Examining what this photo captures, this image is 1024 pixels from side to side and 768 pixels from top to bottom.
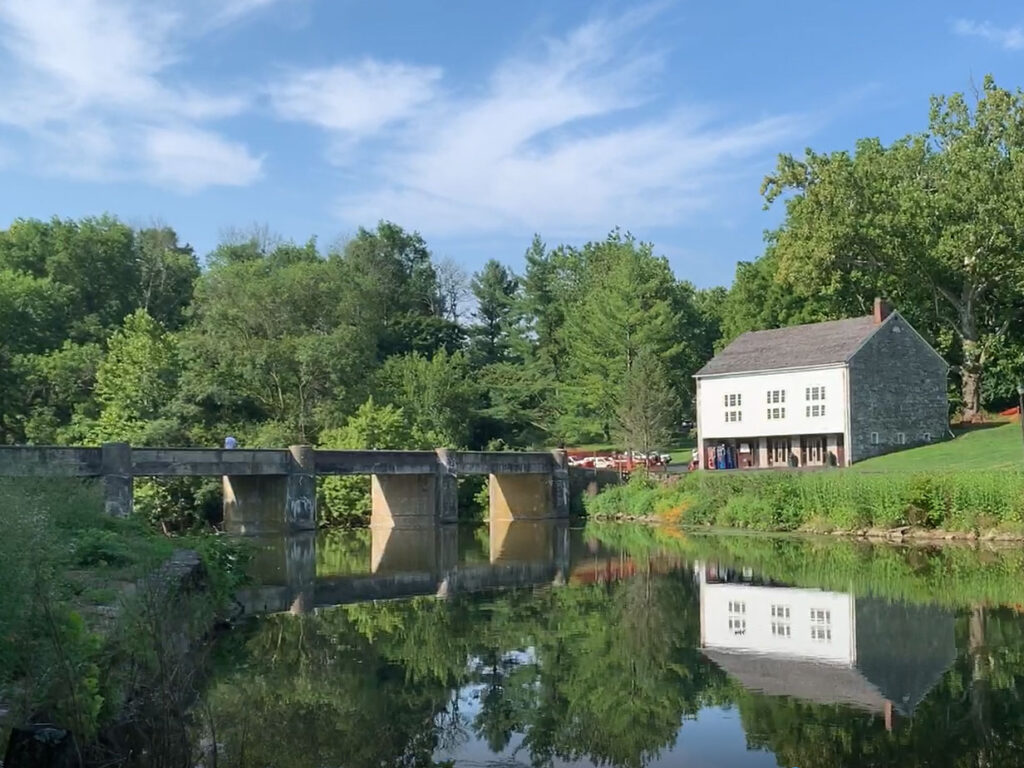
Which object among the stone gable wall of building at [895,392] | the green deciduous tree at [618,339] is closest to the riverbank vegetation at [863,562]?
the stone gable wall of building at [895,392]

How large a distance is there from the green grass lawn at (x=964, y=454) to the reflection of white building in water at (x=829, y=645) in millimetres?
20879

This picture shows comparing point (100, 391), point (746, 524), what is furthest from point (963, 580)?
point (100, 391)

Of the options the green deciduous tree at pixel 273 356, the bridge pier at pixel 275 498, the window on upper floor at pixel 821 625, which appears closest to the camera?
the window on upper floor at pixel 821 625

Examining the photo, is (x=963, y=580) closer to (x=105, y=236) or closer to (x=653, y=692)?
(x=653, y=692)

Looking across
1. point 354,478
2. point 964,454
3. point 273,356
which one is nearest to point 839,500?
point 964,454

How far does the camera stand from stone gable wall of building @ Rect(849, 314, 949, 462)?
2061 inches

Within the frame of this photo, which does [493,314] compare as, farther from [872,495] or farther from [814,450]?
[872,495]

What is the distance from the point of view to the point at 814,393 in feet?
174

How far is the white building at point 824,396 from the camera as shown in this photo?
52469mm

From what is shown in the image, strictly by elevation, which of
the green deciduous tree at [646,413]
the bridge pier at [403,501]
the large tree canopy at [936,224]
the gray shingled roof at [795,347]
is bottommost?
the bridge pier at [403,501]

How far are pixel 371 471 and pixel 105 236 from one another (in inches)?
1433

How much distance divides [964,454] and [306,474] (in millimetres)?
28892

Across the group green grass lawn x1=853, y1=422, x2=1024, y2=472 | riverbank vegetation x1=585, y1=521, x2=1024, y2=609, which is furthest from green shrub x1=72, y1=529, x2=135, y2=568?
green grass lawn x1=853, y1=422, x2=1024, y2=472

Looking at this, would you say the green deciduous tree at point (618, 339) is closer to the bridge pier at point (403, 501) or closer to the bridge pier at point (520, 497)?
the bridge pier at point (520, 497)
